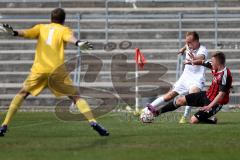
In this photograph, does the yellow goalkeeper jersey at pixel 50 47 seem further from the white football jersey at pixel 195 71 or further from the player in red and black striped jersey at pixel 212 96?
the white football jersey at pixel 195 71

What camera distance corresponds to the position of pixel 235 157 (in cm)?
802

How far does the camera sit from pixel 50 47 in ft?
35.1

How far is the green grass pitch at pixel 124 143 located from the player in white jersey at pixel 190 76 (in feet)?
4.56

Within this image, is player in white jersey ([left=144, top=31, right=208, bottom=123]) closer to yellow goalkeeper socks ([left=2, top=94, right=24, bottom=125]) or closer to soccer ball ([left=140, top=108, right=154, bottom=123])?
soccer ball ([left=140, top=108, right=154, bottom=123])

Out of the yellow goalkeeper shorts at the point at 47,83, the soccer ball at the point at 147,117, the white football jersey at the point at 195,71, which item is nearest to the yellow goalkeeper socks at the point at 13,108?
the yellow goalkeeper shorts at the point at 47,83

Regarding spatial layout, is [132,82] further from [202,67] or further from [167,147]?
[167,147]

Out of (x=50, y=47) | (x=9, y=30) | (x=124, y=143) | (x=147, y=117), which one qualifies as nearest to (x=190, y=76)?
(x=147, y=117)

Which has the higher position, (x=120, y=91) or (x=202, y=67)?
(x=202, y=67)

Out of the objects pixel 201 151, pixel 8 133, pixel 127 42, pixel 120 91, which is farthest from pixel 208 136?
pixel 127 42

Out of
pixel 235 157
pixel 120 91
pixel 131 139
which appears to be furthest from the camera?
pixel 120 91

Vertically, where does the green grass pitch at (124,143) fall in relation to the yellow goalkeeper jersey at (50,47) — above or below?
below

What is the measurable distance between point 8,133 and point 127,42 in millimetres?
13120

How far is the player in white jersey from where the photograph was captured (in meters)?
13.7

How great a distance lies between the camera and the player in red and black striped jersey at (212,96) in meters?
13.4
